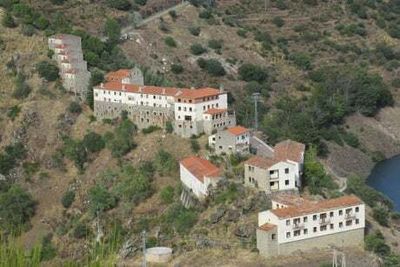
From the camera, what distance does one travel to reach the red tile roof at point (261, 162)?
6119 cm

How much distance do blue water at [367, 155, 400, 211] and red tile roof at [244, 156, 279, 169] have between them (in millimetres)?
16538

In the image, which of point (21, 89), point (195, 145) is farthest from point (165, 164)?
point (21, 89)

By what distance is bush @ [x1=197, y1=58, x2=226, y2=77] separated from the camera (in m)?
95.7

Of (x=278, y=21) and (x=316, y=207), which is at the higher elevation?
(x=278, y=21)

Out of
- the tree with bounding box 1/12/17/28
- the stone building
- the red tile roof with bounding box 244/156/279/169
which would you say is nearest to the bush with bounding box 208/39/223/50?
the stone building

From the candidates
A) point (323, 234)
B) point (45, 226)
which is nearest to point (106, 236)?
point (45, 226)

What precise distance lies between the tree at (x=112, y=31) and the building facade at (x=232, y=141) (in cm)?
2874

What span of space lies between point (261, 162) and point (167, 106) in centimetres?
1186

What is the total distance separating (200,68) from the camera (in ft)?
315

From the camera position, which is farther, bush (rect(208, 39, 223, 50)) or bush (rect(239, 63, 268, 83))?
bush (rect(208, 39, 223, 50))

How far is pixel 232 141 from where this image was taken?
214 ft

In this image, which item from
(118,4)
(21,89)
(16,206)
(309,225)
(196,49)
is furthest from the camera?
(118,4)

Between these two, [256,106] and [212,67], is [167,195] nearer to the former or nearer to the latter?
[256,106]

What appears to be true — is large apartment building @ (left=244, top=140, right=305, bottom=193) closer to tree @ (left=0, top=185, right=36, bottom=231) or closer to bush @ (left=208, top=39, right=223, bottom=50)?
tree @ (left=0, top=185, right=36, bottom=231)
